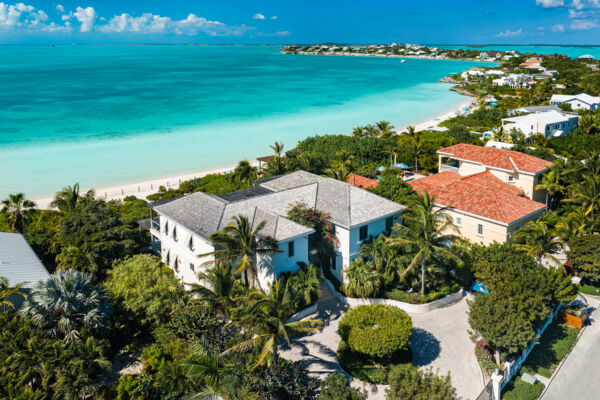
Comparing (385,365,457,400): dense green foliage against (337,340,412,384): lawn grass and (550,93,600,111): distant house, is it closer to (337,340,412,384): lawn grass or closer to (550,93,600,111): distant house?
(337,340,412,384): lawn grass

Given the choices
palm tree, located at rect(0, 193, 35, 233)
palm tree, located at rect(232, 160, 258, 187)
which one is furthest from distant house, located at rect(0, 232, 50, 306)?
palm tree, located at rect(232, 160, 258, 187)

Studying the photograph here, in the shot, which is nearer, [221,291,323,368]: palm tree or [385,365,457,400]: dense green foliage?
[385,365,457,400]: dense green foliage

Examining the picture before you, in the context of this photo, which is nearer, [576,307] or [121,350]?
[121,350]

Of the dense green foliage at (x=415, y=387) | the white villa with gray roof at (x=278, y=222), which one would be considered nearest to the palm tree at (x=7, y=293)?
the white villa with gray roof at (x=278, y=222)

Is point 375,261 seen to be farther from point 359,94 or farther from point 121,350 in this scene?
point 359,94

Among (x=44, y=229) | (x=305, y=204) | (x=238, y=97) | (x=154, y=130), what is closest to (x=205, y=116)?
(x=154, y=130)

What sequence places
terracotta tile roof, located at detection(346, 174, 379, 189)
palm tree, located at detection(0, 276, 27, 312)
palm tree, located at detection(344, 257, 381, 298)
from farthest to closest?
1. terracotta tile roof, located at detection(346, 174, 379, 189)
2. palm tree, located at detection(344, 257, 381, 298)
3. palm tree, located at detection(0, 276, 27, 312)
